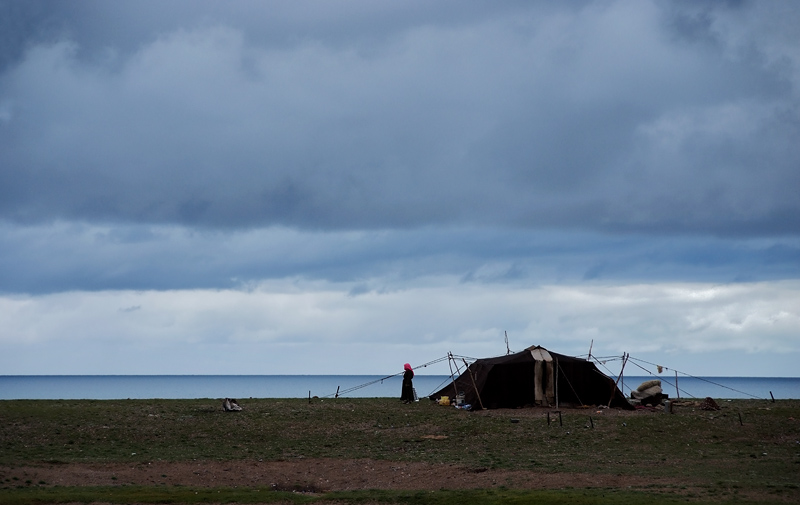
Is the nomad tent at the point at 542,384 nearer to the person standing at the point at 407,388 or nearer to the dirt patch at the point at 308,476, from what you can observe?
the person standing at the point at 407,388

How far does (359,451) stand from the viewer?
1351 inches

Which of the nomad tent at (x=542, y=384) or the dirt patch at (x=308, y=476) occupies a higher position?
the nomad tent at (x=542, y=384)

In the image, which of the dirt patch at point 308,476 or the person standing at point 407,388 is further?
the person standing at point 407,388

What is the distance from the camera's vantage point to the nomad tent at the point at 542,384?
4772cm

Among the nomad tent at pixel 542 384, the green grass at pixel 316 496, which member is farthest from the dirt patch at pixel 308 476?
the nomad tent at pixel 542 384

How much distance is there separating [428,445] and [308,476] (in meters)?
7.85

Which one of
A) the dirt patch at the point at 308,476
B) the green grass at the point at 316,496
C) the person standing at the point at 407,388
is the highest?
the person standing at the point at 407,388

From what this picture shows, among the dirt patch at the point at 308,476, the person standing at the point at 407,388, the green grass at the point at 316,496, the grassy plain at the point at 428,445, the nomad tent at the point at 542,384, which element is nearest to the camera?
the green grass at the point at 316,496

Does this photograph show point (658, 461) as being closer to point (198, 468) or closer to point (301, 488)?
point (301, 488)

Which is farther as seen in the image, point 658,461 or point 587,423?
point 587,423

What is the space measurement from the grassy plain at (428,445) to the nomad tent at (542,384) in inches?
86.0

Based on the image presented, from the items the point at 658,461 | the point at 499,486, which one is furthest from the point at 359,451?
the point at 658,461

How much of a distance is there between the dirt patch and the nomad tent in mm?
17499

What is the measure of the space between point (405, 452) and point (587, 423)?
1069 cm
